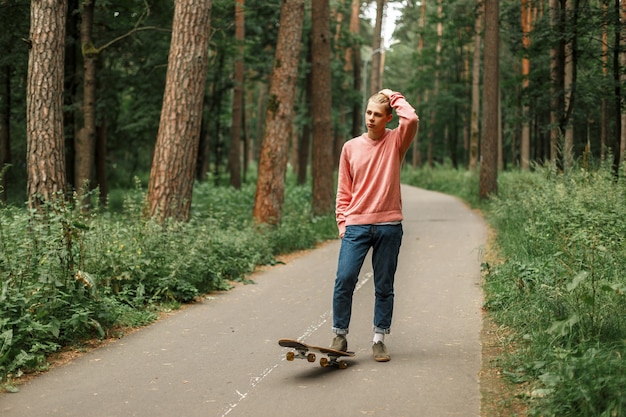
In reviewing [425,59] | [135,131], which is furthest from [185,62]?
[425,59]

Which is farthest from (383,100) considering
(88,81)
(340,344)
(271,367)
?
(88,81)

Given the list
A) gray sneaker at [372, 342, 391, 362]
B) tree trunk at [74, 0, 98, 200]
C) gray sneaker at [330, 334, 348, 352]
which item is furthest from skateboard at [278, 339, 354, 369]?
tree trunk at [74, 0, 98, 200]

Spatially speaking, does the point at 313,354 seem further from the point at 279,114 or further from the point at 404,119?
the point at 279,114

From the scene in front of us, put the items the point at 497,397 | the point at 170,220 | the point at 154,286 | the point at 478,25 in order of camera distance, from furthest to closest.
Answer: the point at 478,25 < the point at 170,220 < the point at 154,286 < the point at 497,397

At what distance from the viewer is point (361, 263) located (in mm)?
6836

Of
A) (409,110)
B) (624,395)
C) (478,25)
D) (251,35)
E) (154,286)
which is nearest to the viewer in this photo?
(624,395)

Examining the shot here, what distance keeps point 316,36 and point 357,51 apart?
23781mm

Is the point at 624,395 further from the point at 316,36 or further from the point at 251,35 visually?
the point at 251,35

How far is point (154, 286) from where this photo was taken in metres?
9.94

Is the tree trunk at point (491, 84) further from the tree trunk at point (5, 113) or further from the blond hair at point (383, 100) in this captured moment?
the blond hair at point (383, 100)

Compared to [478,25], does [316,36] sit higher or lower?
lower

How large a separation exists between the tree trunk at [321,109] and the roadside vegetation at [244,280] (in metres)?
9.68

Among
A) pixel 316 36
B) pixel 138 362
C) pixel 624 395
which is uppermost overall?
pixel 316 36

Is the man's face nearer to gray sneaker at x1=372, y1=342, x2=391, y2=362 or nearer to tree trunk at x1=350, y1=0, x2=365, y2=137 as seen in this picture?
gray sneaker at x1=372, y1=342, x2=391, y2=362
